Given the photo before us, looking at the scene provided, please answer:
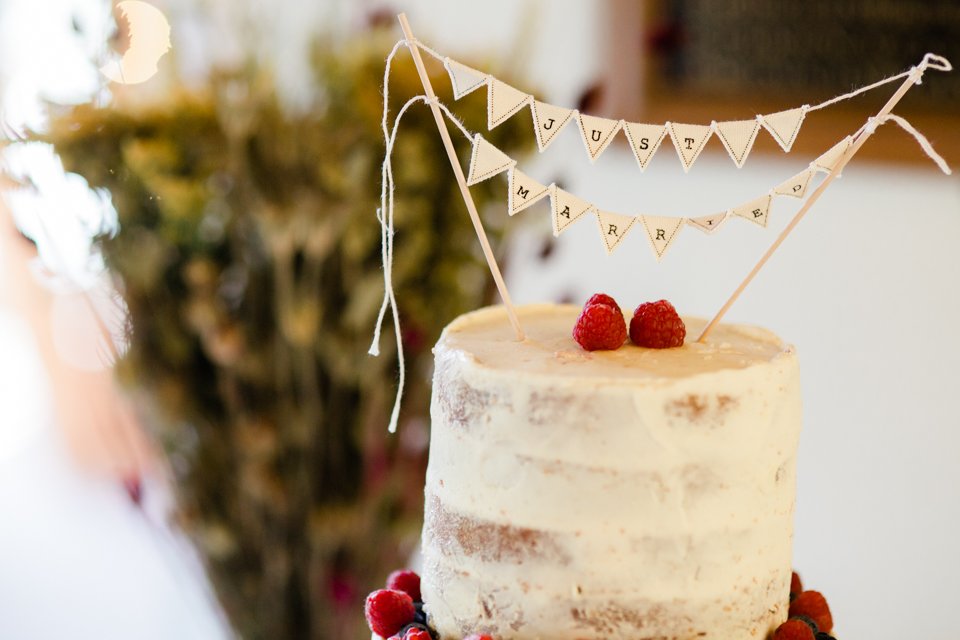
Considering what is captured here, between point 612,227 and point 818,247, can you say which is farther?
point 818,247

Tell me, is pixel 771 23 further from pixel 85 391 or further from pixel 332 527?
pixel 85 391

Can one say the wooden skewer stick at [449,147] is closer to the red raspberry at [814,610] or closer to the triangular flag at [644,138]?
the triangular flag at [644,138]

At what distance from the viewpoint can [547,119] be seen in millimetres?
988

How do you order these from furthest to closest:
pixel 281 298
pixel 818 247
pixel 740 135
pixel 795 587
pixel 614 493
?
1. pixel 818 247
2. pixel 281 298
3. pixel 795 587
4. pixel 740 135
5. pixel 614 493

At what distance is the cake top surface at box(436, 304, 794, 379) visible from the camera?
936 millimetres

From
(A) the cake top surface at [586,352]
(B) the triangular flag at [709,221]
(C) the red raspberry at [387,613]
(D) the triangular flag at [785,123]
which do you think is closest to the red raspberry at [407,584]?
(C) the red raspberry at [387,613]

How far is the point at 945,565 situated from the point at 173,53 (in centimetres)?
183

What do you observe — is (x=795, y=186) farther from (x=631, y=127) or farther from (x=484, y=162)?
(x=484, y=162)

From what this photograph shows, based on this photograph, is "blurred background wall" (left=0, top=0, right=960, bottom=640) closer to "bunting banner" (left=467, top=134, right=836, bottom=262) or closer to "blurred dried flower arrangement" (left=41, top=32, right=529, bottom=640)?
"blurred dried flower arrangement" (left=41, top=32, right=529, bottom=640)

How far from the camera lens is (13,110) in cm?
156

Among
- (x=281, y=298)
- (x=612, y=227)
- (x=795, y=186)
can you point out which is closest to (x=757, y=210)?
(x=795, y=186)

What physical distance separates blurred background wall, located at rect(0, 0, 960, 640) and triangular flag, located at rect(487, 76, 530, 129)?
0.67 metres

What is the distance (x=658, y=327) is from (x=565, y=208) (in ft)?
0.51

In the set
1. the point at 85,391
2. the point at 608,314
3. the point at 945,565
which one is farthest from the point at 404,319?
the point at 85,391
